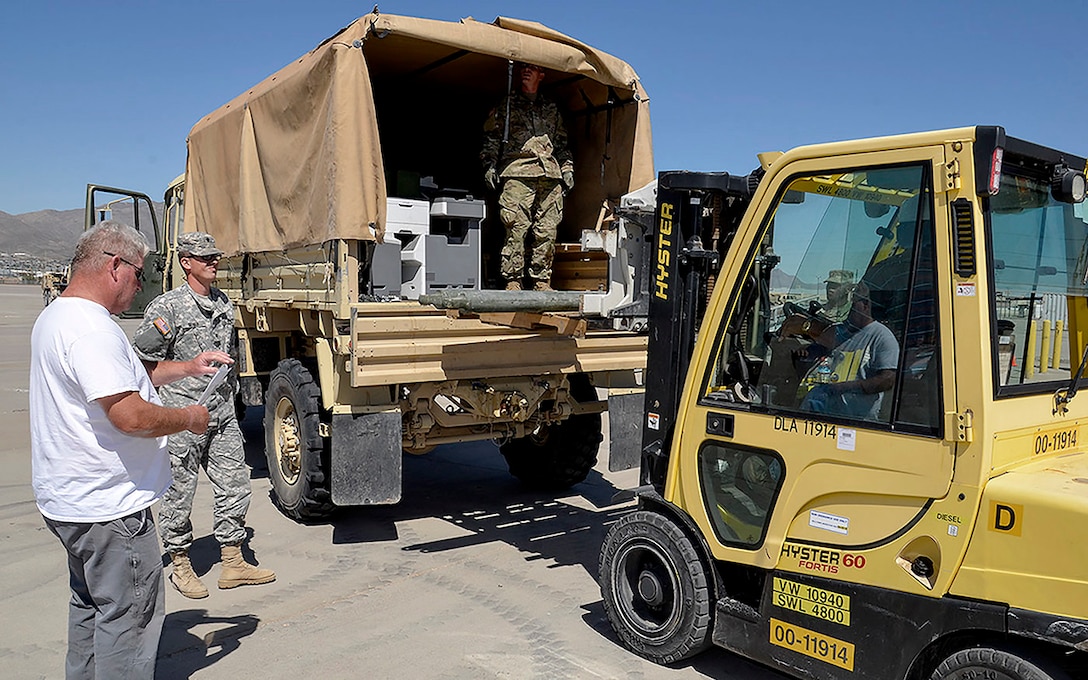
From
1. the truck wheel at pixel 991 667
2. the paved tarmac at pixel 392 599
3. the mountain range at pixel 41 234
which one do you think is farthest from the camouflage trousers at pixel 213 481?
the mountain range at pixel 41 234

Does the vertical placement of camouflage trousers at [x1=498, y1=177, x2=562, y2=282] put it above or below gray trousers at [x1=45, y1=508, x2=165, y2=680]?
above

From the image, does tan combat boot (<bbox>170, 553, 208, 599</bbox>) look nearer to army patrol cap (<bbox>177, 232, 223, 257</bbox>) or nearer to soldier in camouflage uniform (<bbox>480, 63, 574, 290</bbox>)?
army patrol cap (<bbox>177, 232, 223, 257</bbox>)

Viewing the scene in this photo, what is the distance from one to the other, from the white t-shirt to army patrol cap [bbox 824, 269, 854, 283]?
251 centimetres

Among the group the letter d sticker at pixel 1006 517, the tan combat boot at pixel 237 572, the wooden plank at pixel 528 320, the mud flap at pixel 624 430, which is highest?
the wooden plank at pixel 528 320

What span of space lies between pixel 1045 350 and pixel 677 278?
4.96ft

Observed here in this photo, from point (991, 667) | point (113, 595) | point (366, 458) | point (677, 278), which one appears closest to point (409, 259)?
point (366, 458)

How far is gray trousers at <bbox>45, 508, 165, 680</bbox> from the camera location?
2.70 meters

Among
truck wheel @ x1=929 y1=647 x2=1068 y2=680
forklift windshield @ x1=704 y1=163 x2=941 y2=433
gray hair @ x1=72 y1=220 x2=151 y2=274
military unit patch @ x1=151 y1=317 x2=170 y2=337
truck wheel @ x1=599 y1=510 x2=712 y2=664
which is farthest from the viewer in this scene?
military unit patch @ x1=151 y1=317 x2=170 y2=337

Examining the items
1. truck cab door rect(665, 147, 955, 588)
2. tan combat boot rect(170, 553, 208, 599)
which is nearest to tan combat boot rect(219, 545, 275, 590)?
tan combat boot rect(170, 553, 208, 599)

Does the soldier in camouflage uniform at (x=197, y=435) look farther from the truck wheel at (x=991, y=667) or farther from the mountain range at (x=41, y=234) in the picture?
the mountain range at (x=41, y=234)

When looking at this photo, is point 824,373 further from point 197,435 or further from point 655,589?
point 197,435

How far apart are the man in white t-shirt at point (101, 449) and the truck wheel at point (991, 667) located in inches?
105

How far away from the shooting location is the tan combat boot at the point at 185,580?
4.42 m

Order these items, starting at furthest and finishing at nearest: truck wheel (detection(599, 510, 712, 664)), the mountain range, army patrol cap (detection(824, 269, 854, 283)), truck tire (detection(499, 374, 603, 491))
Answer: the mountain range, truck tire (detection(499, 374, 603, 491)), truck wheel (detection(599, 510, 712, 664)), army patrol cap (detection(824, 269, 854, 283))
